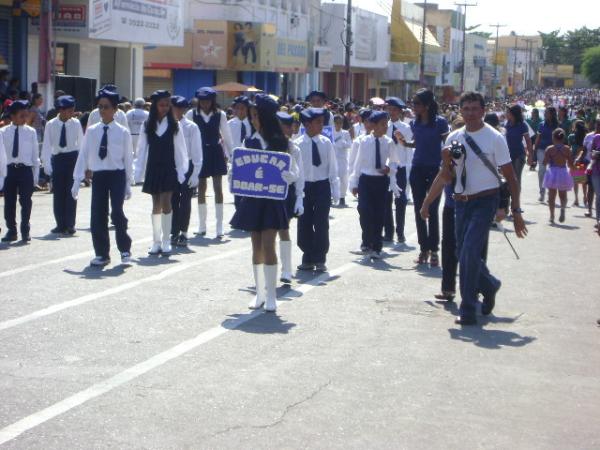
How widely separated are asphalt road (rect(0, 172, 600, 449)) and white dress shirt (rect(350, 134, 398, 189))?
3.46 ft

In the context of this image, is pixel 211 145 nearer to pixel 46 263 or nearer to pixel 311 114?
pixel 311 114

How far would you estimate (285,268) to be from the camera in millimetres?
10703

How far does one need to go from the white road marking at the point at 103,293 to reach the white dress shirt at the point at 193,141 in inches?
48.1

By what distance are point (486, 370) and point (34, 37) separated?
24.3m

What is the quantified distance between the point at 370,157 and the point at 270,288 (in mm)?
3756

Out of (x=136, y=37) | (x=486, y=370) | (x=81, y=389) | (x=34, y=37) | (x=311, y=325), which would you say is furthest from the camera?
(x=136, y=37)

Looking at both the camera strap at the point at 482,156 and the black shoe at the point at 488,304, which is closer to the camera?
the camera strap at the point at 482,156

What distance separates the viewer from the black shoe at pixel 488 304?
9538mm

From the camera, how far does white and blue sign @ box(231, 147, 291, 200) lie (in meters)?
9.39

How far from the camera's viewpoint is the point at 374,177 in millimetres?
12727

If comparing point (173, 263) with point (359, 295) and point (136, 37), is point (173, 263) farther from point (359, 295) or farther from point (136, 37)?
point (136, 37)

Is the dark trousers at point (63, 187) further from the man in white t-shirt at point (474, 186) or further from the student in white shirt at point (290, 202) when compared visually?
the man in white t-shirt at point (474, 186)

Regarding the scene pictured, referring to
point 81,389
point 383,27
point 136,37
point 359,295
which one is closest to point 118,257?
point 359,295

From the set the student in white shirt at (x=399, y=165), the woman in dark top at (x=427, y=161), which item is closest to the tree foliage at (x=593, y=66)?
the student in white shirt at (x=399, y=165)
